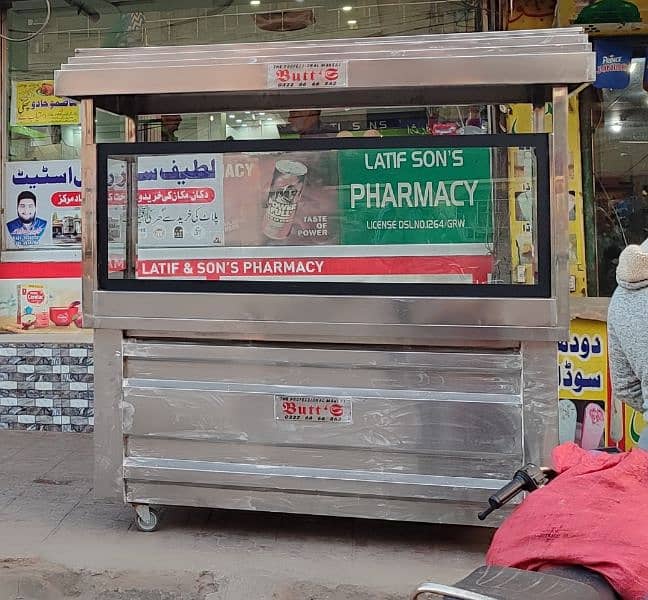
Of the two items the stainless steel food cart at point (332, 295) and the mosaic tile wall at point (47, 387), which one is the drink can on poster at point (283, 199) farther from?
the mosaic tile wall at point (47, 387)

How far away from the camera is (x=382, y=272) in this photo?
3832mm

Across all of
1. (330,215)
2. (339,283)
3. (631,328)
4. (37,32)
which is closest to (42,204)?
(37,32)

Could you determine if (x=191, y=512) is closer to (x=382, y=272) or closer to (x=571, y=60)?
(x=382, y=272)

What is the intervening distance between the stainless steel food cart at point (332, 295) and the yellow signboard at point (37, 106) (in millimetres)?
2884

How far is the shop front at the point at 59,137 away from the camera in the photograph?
6.28 m

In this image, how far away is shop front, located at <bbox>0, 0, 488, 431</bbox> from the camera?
247 inches

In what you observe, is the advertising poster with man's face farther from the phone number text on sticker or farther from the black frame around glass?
the phone number text on sticker

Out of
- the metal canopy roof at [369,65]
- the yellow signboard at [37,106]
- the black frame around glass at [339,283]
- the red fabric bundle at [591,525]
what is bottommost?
the red fabric bundle at [591,525]

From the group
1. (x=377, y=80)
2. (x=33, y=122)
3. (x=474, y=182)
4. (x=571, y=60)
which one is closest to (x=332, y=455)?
(x=474, y=182)

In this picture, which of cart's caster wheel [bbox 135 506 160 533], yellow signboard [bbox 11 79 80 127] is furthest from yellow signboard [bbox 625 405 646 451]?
yellow signboard [bbox 11 79 80 127]

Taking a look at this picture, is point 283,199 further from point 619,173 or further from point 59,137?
point 59,137

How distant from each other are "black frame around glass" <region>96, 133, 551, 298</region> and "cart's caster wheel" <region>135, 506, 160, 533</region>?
1168 millimetres

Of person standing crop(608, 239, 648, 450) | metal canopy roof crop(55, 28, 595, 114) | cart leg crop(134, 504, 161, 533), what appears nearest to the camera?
person standing crop(608, 239, 648, 450)

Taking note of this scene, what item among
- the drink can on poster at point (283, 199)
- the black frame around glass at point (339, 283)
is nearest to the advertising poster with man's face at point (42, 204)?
the black frame around glass at point (339, 283)
